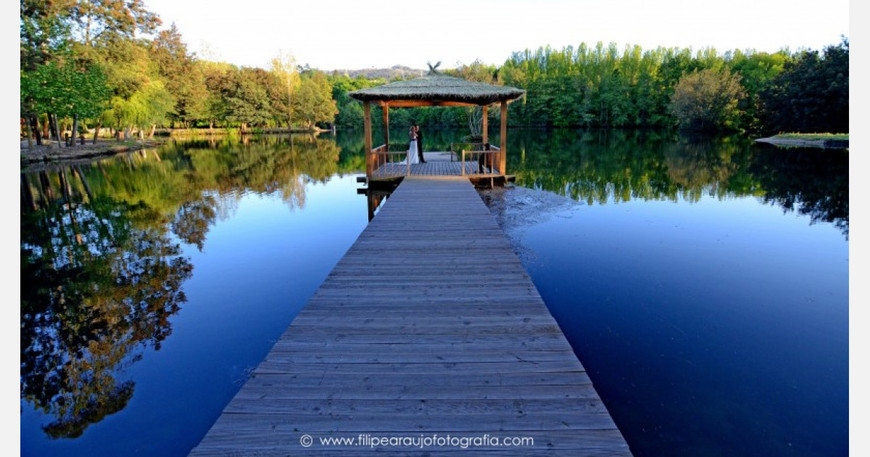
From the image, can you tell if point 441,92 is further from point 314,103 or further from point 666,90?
point 666,90

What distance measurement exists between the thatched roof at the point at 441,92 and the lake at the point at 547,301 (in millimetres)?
3141

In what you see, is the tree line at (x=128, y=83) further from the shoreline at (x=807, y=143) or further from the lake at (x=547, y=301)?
the shoreline at (x=807, y=143)

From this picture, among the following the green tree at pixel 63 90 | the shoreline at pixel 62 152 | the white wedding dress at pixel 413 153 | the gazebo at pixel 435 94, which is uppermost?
the green tree at pixel 63 90

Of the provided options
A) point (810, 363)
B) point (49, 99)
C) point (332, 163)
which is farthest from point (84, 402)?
point (49, 99)

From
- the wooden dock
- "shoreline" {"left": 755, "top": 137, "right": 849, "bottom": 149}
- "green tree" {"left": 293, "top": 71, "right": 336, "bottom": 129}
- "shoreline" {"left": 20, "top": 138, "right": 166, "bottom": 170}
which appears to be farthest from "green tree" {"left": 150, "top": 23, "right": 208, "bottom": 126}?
"shoreline" {"left": 755, "top": 137, "right": 849, "bottom": 149}

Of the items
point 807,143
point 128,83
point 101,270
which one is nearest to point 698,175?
point 101,270

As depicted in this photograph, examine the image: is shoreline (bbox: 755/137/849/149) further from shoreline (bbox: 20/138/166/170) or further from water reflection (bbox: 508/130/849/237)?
shoreline (bbox: 20/138/166/170)

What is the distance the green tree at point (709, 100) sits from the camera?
4650 cm

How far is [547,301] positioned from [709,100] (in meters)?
50.6

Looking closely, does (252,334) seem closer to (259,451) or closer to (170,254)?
(259,451)

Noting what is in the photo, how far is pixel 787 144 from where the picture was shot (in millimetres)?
35562

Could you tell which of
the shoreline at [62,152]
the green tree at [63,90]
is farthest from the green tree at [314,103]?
the green tree at [63,90]

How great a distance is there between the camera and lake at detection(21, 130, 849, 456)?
4195 mm

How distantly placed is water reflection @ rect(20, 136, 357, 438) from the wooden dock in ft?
7.88
